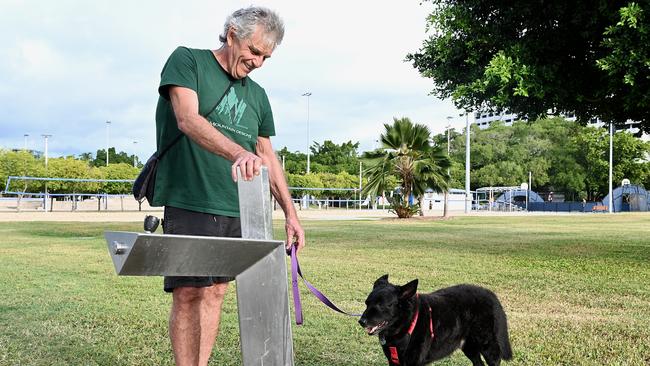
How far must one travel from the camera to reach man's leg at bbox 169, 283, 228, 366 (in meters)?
3.07

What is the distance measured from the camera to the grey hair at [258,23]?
2676mm

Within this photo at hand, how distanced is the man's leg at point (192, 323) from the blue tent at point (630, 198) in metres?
64.4

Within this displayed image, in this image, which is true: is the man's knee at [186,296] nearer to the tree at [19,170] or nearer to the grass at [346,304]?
the grass at [346,304]

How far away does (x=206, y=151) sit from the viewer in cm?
304

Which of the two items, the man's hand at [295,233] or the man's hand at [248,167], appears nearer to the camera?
the man's hand at [248,167]

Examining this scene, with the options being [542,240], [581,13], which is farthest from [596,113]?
[542,240]

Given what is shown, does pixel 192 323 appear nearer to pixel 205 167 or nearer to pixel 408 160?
pixel 205 167

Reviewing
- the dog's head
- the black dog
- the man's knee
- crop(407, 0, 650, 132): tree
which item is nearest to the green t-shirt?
the man's knee

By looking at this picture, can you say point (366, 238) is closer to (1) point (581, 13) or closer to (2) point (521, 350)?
(1) point (581, 13)

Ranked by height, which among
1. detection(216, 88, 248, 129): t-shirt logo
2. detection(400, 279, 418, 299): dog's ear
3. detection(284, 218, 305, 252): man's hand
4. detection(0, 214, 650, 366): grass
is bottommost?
detection(0, 214, 650, 366): grass

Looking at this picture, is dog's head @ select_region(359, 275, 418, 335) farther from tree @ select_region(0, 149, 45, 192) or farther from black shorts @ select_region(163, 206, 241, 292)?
tree @ select_region(0, 149, 45, 192)

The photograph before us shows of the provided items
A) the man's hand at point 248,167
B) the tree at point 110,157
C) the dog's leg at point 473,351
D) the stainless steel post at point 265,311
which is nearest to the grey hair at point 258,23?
the man's hand at point 248,167

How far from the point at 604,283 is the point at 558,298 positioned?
6.06 ft

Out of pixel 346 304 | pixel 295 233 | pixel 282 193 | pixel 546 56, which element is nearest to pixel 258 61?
pixel 282 193
